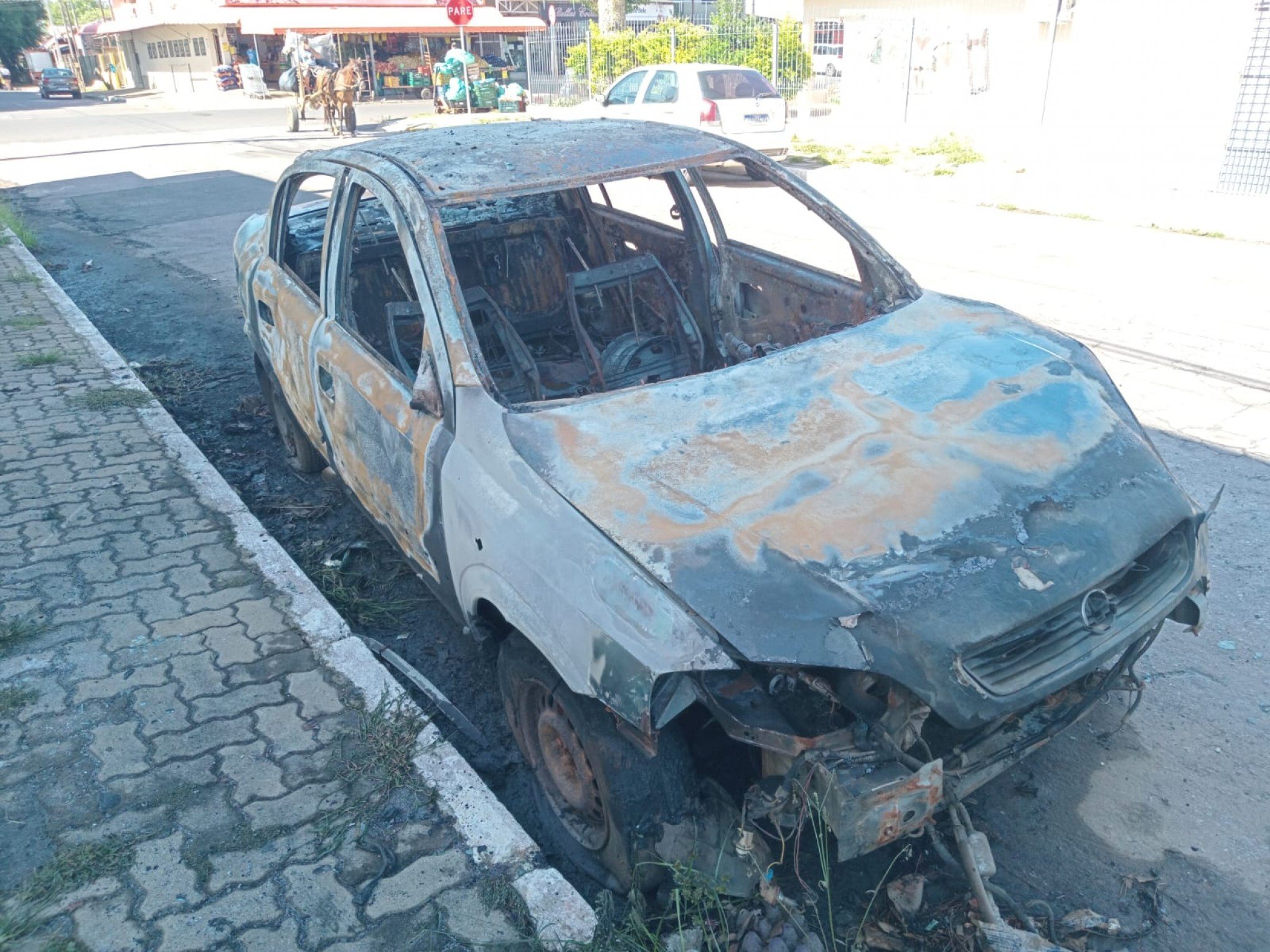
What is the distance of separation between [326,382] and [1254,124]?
11.9 meters

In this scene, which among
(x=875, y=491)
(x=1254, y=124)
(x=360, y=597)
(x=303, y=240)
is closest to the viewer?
(x=875, y=491)

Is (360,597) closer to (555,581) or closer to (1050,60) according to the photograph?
(555,581)

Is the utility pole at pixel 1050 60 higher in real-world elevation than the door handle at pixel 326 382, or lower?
higher

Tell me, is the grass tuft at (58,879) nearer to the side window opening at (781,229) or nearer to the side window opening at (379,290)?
the side window opening at (379,290)

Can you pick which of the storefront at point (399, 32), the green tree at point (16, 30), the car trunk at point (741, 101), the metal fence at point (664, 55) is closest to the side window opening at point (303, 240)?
the car trunk at point (741, 101)

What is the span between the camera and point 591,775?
2.58m

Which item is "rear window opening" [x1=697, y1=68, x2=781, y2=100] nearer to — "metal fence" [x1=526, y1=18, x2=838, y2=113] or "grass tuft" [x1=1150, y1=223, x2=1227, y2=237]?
"metal fence" [x1=526, y1=18, x2=838, y2=113]

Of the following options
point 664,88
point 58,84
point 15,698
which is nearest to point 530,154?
point 15,698

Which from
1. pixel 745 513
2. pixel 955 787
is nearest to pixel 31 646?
pixel 745 513

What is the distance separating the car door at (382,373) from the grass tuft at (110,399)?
8.01ft

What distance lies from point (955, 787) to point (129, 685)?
2.76 m

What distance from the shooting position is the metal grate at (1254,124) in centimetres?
1088

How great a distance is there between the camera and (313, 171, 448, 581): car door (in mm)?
3035

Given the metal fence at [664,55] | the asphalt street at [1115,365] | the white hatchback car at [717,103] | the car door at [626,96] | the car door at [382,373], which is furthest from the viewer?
the metal fence at [664,55]
